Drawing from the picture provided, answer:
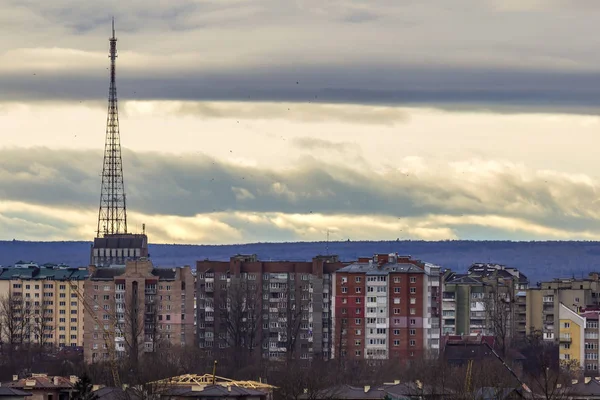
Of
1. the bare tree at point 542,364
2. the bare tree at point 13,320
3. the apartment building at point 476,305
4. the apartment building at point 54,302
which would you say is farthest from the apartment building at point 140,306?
the bare tree at point 542,364

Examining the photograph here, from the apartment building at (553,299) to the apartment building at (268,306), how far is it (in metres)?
18.5

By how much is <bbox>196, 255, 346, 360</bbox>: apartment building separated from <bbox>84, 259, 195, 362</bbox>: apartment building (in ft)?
7.08

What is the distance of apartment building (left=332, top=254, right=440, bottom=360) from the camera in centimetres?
15688

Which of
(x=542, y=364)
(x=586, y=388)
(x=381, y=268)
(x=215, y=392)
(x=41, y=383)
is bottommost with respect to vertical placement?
(x=215, y=392)

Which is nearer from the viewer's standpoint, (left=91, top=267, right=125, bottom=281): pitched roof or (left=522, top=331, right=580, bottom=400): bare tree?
(left=522, top=331, right=580, bottom=400): bare tree

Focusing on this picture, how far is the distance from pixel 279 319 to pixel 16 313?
94.0 feet

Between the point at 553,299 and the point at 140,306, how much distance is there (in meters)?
35.7

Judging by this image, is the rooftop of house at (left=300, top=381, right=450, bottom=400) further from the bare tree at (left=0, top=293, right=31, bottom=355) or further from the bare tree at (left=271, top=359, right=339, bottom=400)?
the bare tree at (left=0, top=293, right=31, bottom=355)

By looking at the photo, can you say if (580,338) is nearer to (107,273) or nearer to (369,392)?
(107,273)

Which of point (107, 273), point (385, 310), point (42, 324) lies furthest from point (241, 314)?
point (42, 324)

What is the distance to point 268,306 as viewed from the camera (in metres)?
167

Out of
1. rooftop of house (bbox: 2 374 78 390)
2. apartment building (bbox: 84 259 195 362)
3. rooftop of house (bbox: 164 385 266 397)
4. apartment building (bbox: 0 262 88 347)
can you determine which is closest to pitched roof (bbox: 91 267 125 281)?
apartment building (bbox: 84 259 195 362)

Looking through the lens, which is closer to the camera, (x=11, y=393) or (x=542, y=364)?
(x=11, y=393)

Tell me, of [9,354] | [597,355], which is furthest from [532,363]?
[9,354]
